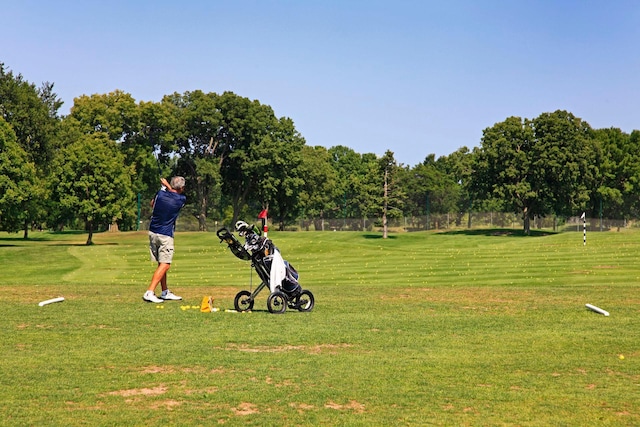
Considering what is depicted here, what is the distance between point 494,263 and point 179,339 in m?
26.6

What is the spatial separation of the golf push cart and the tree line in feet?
184

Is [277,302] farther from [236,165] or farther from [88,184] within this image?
[236,165]

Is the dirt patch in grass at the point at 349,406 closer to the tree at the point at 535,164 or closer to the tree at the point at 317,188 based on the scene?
the tree at the point at 535,164

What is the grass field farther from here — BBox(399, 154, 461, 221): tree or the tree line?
BBox(399, 154, 461, 221): tree

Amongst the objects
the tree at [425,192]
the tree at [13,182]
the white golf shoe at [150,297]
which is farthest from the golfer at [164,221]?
the tree at [425,192]

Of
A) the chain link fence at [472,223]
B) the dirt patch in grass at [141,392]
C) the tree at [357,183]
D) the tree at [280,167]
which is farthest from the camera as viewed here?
the tree at [280,167]

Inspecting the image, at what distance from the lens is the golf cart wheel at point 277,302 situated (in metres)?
16.6

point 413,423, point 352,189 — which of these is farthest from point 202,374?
point 352,189

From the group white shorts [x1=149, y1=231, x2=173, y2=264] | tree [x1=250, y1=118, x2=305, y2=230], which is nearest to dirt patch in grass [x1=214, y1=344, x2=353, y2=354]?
white shorts [x1=149, y1=231, x2=173, y2=264]

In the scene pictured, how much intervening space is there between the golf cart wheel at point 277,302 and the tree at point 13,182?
183 feet

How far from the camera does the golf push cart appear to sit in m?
16.3

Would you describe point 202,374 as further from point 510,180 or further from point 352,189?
point 352,189

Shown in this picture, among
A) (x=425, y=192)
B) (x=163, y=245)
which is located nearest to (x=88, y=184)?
(x=163, y=245)

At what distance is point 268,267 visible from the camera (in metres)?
16.6
